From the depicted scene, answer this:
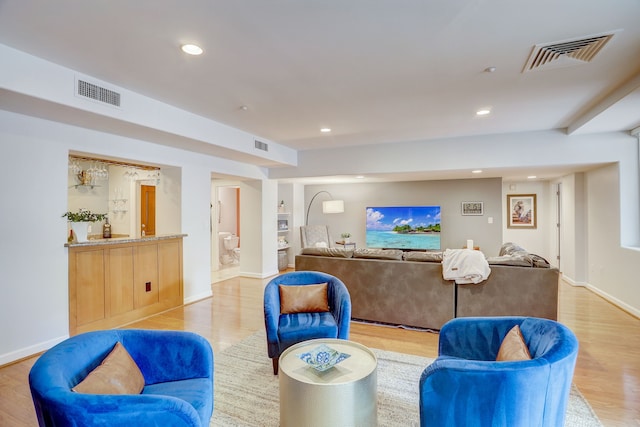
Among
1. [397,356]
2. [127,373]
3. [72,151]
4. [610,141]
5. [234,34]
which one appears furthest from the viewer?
[610,141]

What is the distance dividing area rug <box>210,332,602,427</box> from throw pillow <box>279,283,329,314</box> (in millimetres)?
536

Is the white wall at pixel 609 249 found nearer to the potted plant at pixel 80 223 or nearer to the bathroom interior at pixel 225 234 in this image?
the bathroom interior at pixel 225 234

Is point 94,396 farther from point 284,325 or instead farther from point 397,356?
point 397,356

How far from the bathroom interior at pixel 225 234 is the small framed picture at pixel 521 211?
6591mm

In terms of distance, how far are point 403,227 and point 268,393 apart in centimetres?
592

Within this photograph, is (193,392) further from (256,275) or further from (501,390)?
(256,275)

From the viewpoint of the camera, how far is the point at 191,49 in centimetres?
250

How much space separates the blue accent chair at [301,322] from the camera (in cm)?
271

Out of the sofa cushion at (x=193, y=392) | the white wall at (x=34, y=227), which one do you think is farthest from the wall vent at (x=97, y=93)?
the sofa cushion at (x=193, y=392)

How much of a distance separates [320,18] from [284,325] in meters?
2.31

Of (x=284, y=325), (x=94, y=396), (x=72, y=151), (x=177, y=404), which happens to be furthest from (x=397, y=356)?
(x=72, y=151)

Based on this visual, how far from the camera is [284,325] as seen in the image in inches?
110

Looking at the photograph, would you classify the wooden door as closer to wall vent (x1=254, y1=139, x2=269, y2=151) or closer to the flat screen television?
wall vent (x1=254, y1=139, x2=269, y2=151)

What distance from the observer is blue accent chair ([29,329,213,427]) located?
4.00 ft
